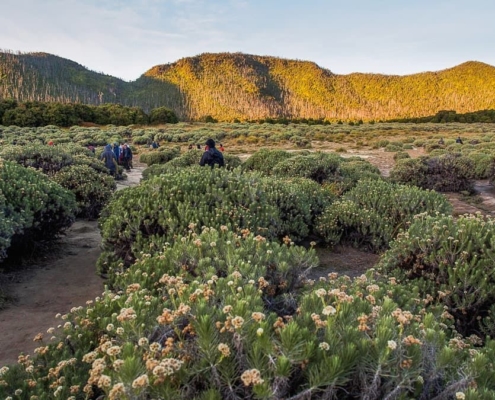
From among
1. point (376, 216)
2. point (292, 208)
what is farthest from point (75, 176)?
point (376, 216)

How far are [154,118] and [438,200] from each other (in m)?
56.1

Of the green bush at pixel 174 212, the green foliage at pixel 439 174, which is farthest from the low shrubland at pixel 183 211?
the green foliage at pixel 439 174

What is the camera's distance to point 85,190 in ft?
31.0

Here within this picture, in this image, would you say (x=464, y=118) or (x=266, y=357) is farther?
(x=464, y=118)

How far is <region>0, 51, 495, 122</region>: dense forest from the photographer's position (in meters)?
96.7

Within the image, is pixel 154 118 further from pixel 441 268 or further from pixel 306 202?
pixel 441 268

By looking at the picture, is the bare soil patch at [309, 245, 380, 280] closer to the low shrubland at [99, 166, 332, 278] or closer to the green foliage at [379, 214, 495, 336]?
the low shrubland at [99, 166, 332, 278]

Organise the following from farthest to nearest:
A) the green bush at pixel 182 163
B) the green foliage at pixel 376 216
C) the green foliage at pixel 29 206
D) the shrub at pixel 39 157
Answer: the green bush at pixel 182 163 → the shrub at pixel 39 157 → the green foliage at pixel 376 216 → the green foliage at pixel 29 206

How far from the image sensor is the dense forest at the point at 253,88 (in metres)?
96.7

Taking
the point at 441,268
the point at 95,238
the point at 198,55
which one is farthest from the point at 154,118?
the point at 198,55

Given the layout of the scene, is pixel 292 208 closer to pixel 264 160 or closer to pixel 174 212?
pixel 174 212

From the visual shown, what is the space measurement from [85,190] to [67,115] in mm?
47804

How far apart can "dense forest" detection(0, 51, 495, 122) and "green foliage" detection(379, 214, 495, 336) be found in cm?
9095

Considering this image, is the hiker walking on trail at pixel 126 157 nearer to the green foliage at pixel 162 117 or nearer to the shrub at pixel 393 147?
the shrub at pixel 393 147
